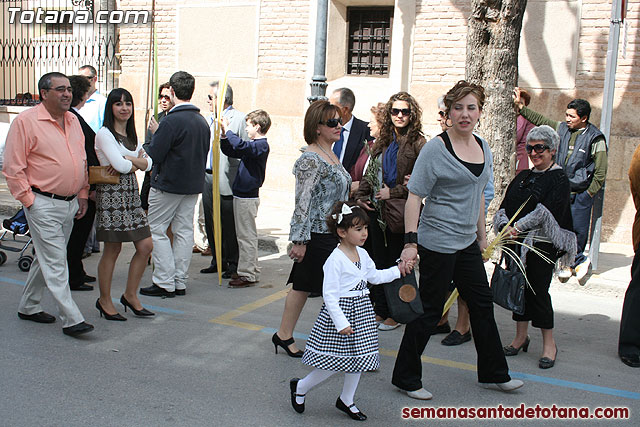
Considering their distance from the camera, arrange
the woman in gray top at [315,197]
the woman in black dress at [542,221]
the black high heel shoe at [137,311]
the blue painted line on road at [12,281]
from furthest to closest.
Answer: the blue painted line on road at [12,281]
the black high heel shoe at [137,311]
the woman in black dress at [542,221]
the woman in gray top at [315,197]

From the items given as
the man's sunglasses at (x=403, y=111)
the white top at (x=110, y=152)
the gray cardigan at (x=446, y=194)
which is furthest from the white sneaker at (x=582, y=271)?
the white top at (x=110, y=152)

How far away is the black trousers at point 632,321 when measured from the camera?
17.6 ft

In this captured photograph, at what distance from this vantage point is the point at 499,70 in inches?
330

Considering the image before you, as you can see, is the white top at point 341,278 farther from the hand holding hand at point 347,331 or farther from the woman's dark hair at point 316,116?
the woman's dark hair at point 316,116

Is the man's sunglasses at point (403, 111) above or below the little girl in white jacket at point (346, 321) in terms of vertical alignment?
above

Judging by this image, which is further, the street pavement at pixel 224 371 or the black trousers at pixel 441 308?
the black trousers at pixel 441 308

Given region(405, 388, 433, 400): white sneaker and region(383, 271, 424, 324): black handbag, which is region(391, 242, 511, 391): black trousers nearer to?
region(405, 388, 433, 400): white sneaker

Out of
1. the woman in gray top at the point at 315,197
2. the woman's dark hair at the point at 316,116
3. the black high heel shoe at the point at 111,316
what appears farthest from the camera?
the black high heel shoe at the point at 111,316

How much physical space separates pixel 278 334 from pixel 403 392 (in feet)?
3.56

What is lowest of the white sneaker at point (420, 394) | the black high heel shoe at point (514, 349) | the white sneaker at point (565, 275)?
the white sneaker at point (420, 394)

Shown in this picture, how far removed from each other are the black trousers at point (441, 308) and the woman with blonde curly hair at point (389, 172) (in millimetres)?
1317

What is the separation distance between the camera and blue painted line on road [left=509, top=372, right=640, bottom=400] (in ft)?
15.5

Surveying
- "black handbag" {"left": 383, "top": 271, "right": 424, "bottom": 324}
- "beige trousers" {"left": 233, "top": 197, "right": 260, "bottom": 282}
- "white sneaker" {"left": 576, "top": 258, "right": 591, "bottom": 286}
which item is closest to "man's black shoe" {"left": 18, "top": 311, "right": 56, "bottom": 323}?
"beige trousers" {"left": 233, "top": 197, "right": 260, "bottom": 282}

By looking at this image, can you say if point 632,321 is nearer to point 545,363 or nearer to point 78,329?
point 545,363
